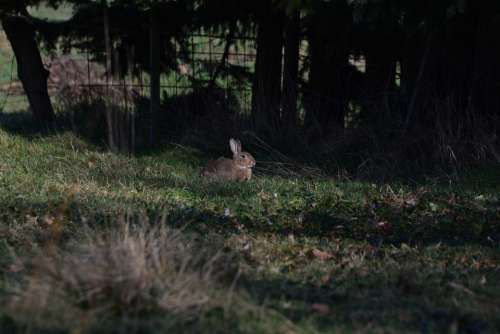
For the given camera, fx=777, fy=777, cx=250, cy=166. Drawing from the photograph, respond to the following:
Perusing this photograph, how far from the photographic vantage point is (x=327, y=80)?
11352 millimetres

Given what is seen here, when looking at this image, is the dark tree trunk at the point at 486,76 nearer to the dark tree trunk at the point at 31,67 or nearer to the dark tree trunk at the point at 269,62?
the dark tree trunk at the point at 269,62

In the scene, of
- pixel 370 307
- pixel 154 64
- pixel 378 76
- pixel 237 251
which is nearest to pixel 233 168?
pixel 154 64

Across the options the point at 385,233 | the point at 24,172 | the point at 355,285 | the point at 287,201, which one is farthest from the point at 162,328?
the point at 24,172

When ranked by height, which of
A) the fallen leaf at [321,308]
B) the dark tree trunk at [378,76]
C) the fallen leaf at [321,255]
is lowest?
the fallen leaf at [321,255]

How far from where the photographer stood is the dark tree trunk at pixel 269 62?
36.3ft

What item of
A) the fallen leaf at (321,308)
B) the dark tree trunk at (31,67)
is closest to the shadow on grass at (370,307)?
the fallen leaf at (321,308)

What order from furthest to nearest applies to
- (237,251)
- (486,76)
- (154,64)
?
1. (154,64)
2. (486,76)
3. (237,251)

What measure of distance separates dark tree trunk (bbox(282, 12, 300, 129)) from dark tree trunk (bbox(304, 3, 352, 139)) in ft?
0.73

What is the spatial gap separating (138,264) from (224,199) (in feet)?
10.9

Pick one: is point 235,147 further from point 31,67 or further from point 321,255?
point 31,67

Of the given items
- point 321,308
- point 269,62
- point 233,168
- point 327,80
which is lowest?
point 233,168

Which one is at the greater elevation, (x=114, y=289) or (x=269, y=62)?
(x=269, y=62)

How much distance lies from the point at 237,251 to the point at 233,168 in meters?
3.23

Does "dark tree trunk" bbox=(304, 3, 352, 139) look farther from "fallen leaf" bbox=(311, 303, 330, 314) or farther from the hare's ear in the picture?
"fallen leaf" bbox=(311, 303, 330, 314)
